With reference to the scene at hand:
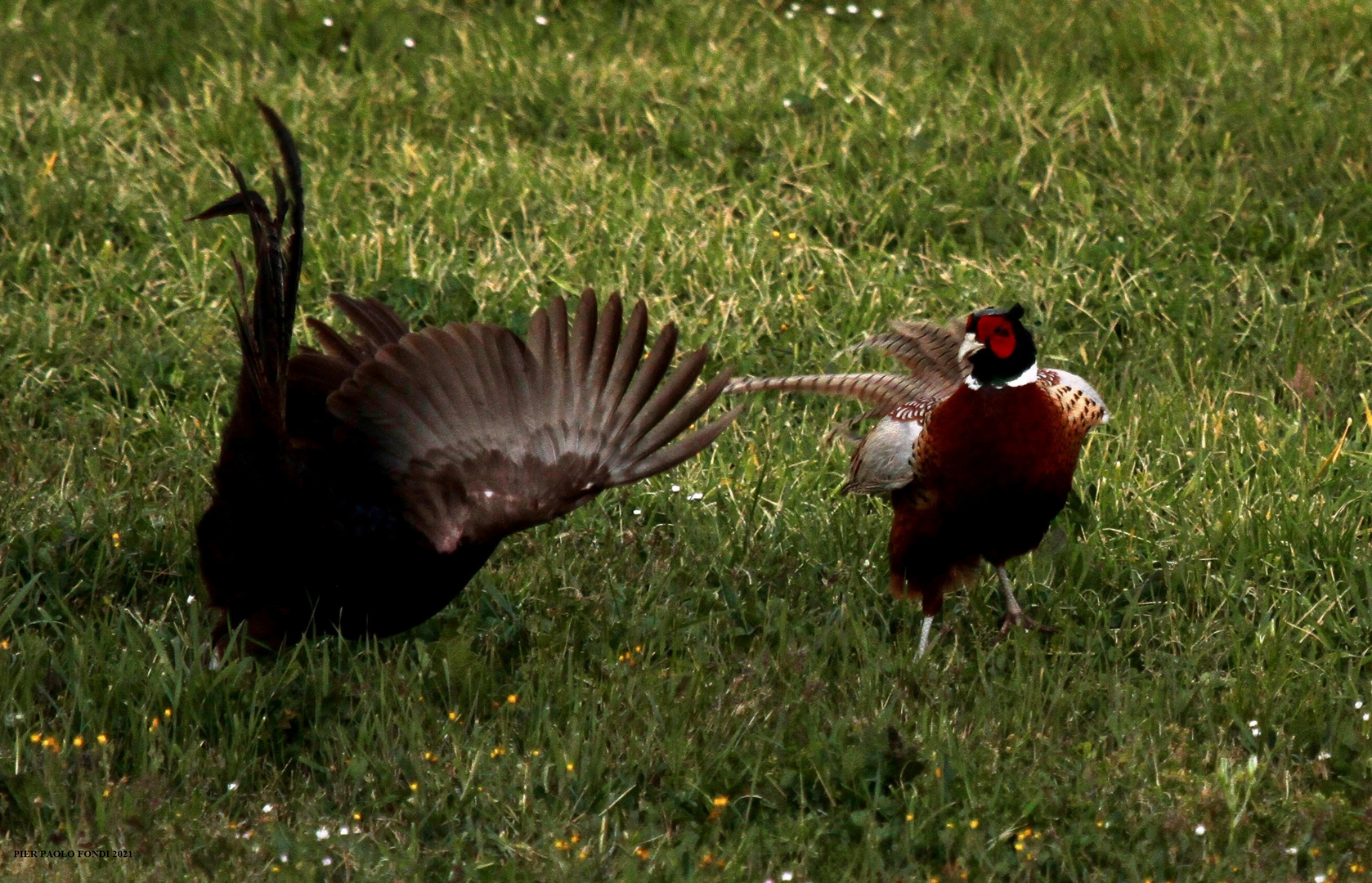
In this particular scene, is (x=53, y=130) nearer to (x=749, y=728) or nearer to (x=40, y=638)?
(x=40, y=638)

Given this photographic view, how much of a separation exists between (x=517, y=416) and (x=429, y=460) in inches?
9.5

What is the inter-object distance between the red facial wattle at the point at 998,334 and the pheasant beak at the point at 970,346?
1 cm

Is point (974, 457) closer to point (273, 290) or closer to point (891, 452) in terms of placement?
point (891, 452)

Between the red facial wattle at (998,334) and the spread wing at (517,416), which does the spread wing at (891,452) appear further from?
the spread wing at (517,416)

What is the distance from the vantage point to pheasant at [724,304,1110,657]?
4.20m

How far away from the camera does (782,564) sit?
4863 mm

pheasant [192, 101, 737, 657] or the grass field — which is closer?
the grass field

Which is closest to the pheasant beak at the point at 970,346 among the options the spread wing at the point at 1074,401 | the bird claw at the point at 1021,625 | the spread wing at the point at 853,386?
the spread wing at the point at 1074,401

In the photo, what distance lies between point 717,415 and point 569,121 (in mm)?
2170

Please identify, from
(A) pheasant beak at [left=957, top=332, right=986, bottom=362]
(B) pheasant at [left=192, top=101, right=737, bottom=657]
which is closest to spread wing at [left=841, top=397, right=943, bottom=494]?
(A) pheasant beak at [left=957, top=332, right=986, bottom=362]

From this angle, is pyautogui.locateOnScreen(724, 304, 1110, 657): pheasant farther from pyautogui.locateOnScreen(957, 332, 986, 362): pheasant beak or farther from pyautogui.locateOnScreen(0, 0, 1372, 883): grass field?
pyautogui.locateOnScreen(0, 0, 1372, 883): grass field

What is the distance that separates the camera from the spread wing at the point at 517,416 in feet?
13.3

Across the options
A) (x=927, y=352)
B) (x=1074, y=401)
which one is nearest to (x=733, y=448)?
(x=927, y=352)

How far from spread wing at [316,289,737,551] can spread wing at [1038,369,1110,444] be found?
2.88 feet
